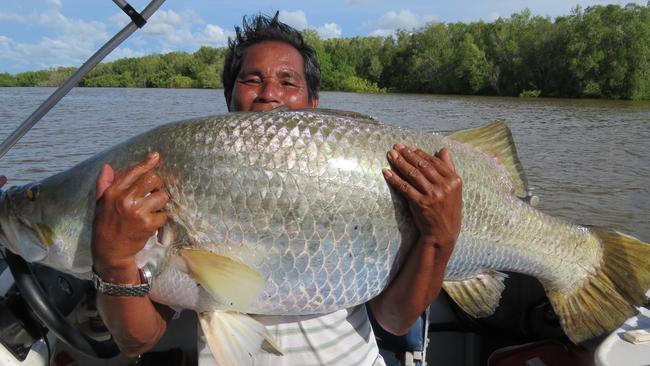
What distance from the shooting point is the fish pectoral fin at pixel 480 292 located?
222 centimetres

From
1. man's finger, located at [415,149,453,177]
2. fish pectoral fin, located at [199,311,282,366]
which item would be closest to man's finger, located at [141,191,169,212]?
fish pectoral fin, located at [199,311,282,366]

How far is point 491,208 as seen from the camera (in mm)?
2107

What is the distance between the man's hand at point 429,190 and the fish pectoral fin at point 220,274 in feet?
→ 1.92

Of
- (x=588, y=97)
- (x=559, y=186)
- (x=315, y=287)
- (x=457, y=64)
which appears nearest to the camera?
(x=315, y=287)

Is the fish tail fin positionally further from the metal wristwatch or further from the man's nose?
the metal wristwatch

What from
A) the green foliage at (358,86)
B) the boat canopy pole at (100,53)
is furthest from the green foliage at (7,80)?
the boat canopy pole at (100,53)

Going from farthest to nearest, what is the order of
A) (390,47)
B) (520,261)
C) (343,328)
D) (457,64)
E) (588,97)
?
(390,47)
(457,64)
(588,97)
(520,261)
(343,328)

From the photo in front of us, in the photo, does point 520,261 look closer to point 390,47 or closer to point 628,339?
point 628,339

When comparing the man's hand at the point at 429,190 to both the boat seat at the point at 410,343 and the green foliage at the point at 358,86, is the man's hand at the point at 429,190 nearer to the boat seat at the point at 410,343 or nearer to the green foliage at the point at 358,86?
the boat seat at the point at 410,343

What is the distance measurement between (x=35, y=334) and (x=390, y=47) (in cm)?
7341

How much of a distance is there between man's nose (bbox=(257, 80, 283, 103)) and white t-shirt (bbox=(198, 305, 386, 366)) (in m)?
0.91

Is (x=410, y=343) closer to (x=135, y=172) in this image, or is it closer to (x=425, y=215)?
(x=425, y=215)

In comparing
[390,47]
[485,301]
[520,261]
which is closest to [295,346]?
[485,301]

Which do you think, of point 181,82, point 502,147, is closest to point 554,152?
point 502,147
